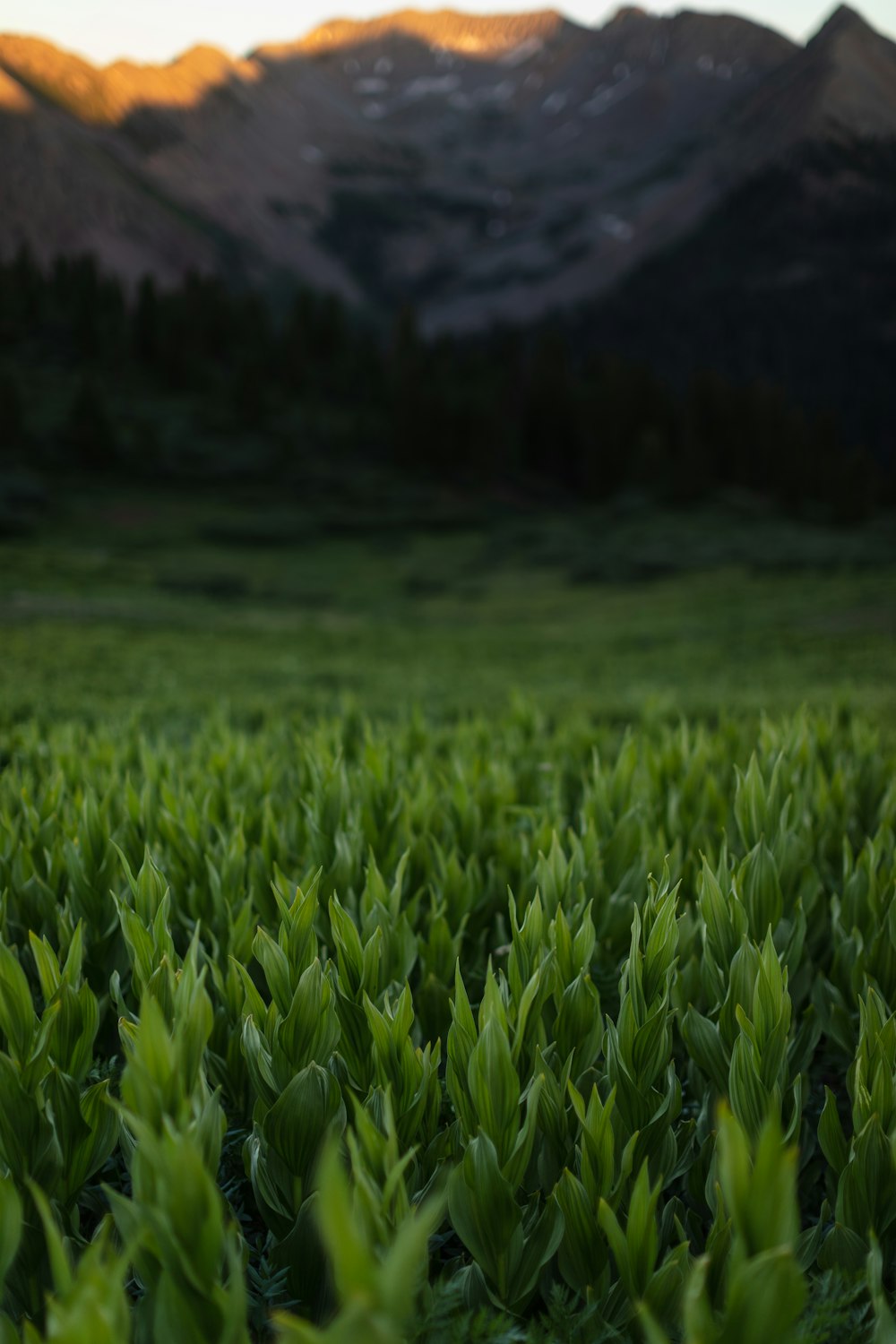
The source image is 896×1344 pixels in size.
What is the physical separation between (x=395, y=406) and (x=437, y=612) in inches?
1564

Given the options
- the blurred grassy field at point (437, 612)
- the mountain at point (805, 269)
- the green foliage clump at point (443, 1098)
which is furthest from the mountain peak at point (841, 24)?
A: the green foliage clump at point (443, 1098)

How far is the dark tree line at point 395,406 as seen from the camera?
64625 millimetres

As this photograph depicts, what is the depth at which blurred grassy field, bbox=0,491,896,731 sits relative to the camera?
1001cm

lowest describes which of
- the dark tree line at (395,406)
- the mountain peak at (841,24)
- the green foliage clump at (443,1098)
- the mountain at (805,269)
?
the green foliage clump at (443,1098)

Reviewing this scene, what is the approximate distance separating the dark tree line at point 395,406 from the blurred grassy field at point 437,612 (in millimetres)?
6810

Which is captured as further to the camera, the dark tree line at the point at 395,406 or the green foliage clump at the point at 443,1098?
the dark tree line at the point at 395,406

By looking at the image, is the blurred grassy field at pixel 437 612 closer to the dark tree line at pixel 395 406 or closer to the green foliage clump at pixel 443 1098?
the green foliage clump at pixel 443 1098

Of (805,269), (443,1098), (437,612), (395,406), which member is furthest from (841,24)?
(443,1098)

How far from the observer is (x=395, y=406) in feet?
234

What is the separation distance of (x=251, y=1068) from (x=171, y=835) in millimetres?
1285

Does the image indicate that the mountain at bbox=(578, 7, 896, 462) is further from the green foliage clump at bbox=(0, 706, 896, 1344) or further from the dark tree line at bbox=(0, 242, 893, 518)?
the green foliage clump at bbox=(0, 706, 896, 1344)

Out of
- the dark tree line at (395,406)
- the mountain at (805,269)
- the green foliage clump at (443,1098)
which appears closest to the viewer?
the green foliage clump at (443,1098)

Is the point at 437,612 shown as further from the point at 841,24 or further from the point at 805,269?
the point at 841,24

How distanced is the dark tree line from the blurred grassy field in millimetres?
6810
